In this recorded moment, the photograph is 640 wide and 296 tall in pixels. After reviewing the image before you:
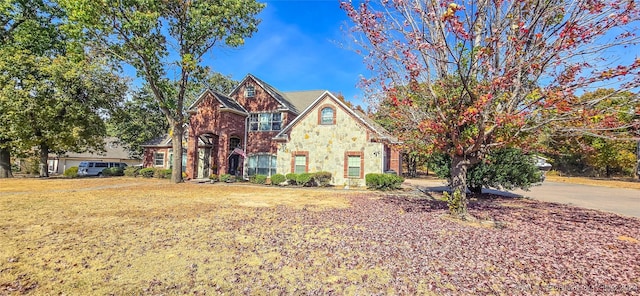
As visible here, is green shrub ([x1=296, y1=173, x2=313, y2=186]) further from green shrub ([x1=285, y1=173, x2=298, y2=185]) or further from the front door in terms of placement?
the front door

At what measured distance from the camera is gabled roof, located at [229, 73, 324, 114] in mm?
26344

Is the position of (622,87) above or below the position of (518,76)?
below

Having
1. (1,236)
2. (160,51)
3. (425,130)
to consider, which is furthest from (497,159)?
(160,51)

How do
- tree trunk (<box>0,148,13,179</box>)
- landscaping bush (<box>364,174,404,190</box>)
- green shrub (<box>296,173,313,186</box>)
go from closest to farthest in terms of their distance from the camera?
1. landscaping bush (<box>364,174,404,190</box>)
2. green shrub (<box>296,173,313,186</box>)
3. tree trunk (<box>0,148,13,179</box>)

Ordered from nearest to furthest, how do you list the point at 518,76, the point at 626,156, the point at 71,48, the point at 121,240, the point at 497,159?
the point at 121,240 → the point at 518,76 → the point at 497,159 → the point at 71,48 → the point at 626,156

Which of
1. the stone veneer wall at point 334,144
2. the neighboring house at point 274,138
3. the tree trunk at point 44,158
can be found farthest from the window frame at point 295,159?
the tree trunk at point 44,158

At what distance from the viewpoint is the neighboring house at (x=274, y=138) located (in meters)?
21.1

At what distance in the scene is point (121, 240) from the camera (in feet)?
21.4

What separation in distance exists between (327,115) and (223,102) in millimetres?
8755

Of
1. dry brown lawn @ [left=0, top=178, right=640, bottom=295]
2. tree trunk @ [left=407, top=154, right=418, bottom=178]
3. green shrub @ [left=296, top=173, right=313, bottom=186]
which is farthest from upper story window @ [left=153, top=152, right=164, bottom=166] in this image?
tree trunk @ [left=407, top=154, right=418, bottom=178]

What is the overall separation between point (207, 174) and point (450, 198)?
2249cm

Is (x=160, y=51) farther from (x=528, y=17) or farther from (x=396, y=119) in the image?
(x=528, y=17)

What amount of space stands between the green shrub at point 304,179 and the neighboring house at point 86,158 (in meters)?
30.6

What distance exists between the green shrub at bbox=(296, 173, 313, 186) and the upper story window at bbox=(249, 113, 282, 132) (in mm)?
6255
